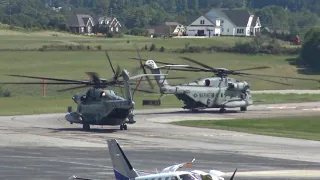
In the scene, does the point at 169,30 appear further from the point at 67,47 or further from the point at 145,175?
the point at 145,175

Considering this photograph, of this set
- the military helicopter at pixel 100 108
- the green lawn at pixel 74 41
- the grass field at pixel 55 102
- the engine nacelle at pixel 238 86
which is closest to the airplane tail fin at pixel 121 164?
the military helicopter at pixel 100 108

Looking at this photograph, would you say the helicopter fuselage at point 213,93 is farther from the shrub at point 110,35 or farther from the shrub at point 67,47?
the shrub at point 110,35

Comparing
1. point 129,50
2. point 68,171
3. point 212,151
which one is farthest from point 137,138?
point 129,50

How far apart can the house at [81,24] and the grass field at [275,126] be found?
11198 centimetres

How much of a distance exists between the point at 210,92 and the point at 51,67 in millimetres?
40429

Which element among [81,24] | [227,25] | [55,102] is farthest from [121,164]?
[227,25]

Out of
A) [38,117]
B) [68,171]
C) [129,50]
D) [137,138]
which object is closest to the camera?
[68,171]

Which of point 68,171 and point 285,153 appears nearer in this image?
point 68,171

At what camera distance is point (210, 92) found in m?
75.6

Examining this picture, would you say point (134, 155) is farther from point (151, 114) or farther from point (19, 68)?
point (19, 68)

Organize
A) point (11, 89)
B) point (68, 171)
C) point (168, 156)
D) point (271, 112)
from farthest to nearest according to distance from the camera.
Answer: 1. point (11, 89)
2. point (271, 112)
3. point (168, 156)
4. point (68, 171)

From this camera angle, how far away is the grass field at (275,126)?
61094mm

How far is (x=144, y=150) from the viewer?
50562 mm

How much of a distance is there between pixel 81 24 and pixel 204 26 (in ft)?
89.0
